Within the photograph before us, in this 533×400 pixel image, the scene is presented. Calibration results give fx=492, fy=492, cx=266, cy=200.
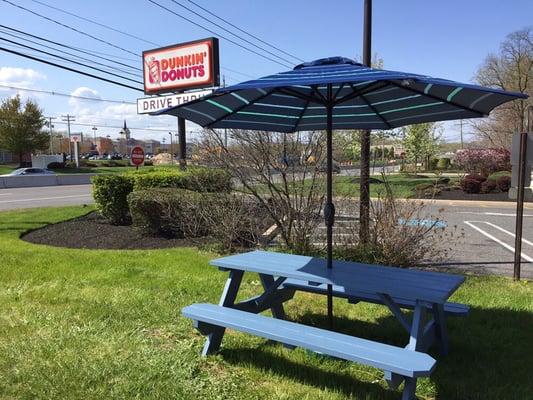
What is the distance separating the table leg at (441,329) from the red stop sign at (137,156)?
53.9 ft

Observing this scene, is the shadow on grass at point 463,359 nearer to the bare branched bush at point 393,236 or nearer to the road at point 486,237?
the bare branched bush at point 393,236

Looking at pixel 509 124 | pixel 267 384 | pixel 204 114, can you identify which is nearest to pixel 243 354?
pixel 267 384

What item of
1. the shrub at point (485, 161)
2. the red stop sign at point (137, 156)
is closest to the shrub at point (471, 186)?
the shrub at point (485, 161)

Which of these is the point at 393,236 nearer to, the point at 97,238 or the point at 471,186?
the point at 97,238

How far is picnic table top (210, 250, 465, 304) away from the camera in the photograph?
10.9ft

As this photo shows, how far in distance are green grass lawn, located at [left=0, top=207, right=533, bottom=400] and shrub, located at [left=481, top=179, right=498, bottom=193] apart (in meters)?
14.9

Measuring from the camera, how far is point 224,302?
4125mm

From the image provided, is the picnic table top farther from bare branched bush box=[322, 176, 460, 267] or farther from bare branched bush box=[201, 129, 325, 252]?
bare branched bush box=[201, 129, 325, 252]

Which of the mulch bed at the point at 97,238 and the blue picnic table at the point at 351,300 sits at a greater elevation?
the blue picnic table at the point at 351,300

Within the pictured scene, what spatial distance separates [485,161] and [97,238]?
22.7 metres

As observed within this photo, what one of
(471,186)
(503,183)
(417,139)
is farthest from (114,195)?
(417,139)

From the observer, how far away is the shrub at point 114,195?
444 inches

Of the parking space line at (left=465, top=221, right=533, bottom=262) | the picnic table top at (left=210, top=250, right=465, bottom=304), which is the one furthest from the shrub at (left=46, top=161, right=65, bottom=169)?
the picnic table top at (left=210, top=250, right=465, bottom=304)

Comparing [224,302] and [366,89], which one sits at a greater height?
[366,89]
